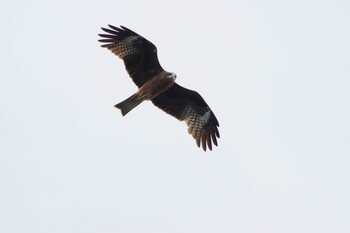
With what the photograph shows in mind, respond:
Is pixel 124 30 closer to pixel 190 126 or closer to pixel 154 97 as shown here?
pixel 154 97

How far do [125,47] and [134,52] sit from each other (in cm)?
22

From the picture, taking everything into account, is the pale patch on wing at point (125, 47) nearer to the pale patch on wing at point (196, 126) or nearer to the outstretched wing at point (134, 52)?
the outstretched wing at point (134, 52)

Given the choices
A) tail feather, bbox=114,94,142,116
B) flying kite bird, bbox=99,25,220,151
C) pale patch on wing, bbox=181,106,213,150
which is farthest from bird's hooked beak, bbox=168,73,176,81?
pale patch on wing, bbox=181,106,213,150

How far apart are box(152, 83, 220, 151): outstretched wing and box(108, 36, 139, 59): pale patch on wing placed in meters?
1.37

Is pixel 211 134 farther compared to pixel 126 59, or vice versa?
pixel 211 134

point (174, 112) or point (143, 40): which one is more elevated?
point (143, 40)

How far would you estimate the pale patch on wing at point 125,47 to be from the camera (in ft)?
52.3

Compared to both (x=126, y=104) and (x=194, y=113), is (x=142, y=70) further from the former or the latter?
(x=194, y=113)

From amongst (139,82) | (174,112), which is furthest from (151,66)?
(174,112)

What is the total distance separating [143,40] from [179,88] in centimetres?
146

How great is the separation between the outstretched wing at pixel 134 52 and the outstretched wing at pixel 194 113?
91 cm

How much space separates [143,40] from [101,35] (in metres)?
0.94

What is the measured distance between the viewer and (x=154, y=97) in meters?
16.5

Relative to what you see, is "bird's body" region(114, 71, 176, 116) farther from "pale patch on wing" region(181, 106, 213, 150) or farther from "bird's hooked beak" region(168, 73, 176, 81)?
"pale patch on wing" region(181, 106, 213, 150)
